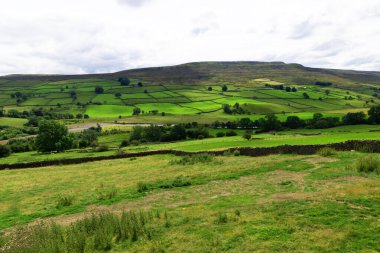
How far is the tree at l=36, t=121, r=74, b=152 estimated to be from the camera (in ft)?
233

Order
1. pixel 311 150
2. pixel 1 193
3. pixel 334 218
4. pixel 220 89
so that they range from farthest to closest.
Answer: pixel 220 89 < pixel 311 150 < pixel 1 193 < pixel 334 218

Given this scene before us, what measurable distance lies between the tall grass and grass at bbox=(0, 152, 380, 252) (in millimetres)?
55

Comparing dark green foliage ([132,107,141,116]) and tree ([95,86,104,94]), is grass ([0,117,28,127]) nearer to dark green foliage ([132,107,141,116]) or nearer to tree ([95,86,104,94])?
dark green foliage ([132,107,141,116])

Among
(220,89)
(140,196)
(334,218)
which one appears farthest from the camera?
(220,89)

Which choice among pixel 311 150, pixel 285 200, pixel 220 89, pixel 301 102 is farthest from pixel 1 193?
pixel 220 89

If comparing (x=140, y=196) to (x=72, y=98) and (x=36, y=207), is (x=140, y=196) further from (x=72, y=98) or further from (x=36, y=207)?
(x=72, y=98)

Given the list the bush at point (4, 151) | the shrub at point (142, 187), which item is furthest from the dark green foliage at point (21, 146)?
the shrub at point (142, 187)

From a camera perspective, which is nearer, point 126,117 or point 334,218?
point 334,218

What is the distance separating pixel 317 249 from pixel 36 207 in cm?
1973

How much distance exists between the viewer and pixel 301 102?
147m

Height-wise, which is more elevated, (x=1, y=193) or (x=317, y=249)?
(x=317, y=249)

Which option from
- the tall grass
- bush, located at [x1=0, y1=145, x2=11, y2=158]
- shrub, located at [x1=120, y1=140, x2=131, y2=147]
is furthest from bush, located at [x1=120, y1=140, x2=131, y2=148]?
the tall grass

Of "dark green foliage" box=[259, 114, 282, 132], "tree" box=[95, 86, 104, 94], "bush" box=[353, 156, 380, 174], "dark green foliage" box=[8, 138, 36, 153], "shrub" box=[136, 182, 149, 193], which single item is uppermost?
"tree" box=[95, 86, 104, 94]

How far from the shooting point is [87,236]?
45.2ft
